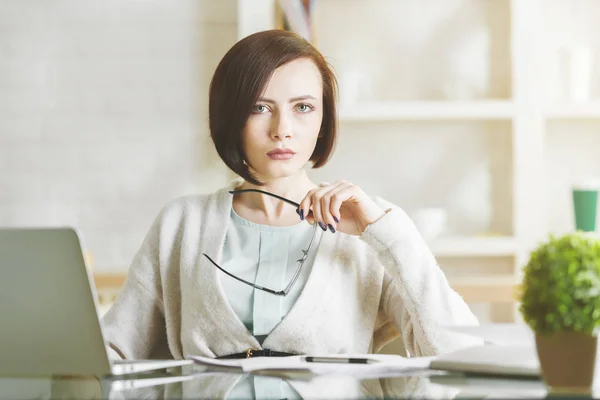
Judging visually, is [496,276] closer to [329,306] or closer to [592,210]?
[592,210]

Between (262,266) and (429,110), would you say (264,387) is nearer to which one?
(262,266)

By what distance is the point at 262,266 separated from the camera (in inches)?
60.1

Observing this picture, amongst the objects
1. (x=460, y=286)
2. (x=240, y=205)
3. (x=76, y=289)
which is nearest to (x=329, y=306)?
(x=240, y=205)

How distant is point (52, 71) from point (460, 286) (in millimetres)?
1832

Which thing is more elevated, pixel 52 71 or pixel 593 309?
pixel 52 71

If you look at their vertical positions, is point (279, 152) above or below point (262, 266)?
above

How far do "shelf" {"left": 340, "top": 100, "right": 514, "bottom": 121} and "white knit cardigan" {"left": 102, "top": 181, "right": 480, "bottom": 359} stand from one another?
175 centimetres

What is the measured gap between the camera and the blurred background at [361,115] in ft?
10.8

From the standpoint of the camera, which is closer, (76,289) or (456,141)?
(76,289)

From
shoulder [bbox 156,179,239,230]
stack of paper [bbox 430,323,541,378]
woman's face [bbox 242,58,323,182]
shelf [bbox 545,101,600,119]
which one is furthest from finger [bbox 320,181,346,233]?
shelf [bbox 545,101,600,119]

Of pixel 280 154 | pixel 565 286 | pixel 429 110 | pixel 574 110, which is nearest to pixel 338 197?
pixel 280 154

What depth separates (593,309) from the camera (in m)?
0.82

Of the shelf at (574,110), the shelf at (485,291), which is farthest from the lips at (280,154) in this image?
the shelf at (574,110)

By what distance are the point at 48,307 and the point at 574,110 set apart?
2.70 m
